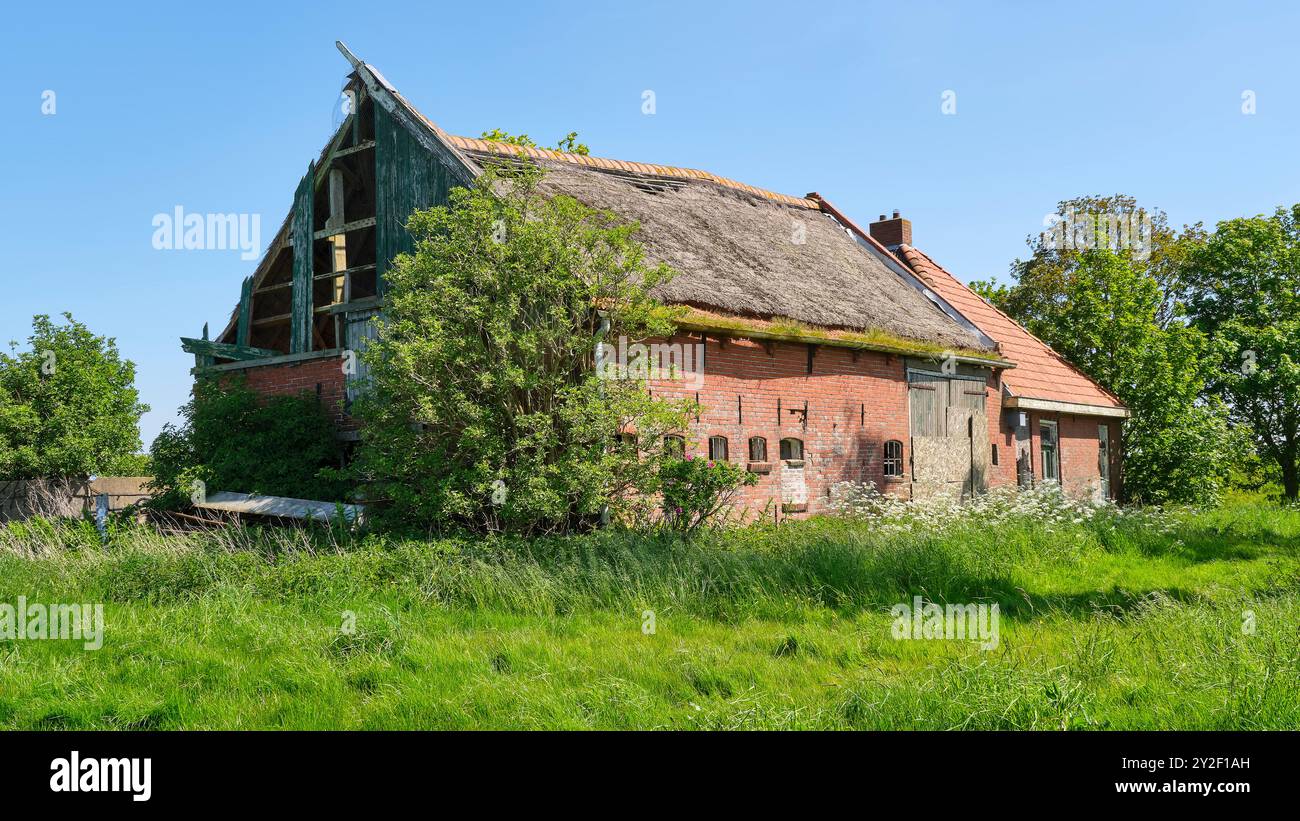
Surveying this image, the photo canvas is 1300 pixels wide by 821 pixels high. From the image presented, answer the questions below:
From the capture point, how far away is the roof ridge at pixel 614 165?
15.1 metres

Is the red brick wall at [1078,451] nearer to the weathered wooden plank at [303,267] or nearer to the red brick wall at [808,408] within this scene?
the red brick wall at [808,408]

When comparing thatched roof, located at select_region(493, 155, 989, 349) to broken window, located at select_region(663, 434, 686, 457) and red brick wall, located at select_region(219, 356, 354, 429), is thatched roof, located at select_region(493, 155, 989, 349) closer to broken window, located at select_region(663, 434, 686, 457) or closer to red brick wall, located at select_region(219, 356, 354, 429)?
broken window, located at select_region(663, 434, 686, 457)

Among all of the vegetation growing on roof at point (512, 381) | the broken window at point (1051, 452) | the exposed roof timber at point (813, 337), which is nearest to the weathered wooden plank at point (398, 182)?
the vegetation growing on roof at point (512, 381)

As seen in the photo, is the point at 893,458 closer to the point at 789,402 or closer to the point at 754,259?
the point at 789,402

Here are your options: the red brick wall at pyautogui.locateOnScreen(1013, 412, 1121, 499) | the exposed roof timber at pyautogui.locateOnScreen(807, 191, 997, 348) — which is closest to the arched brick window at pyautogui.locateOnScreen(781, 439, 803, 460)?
the exposed roof timber at pyautogui.locateOnScreen(807, 191, 997, 348)

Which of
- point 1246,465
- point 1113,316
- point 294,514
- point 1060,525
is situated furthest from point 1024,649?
point 1246,465

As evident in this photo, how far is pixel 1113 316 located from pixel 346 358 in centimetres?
1761

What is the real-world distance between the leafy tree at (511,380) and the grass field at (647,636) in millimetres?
775

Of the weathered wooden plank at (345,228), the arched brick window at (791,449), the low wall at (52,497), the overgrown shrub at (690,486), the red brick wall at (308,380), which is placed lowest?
the low wall at (52,497)

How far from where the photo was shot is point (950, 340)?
1692 centimetres

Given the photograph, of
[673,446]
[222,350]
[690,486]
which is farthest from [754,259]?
[222,350]

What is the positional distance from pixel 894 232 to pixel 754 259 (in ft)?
25.2

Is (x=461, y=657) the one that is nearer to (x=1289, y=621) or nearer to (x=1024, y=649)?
(x=1024, y=649)
